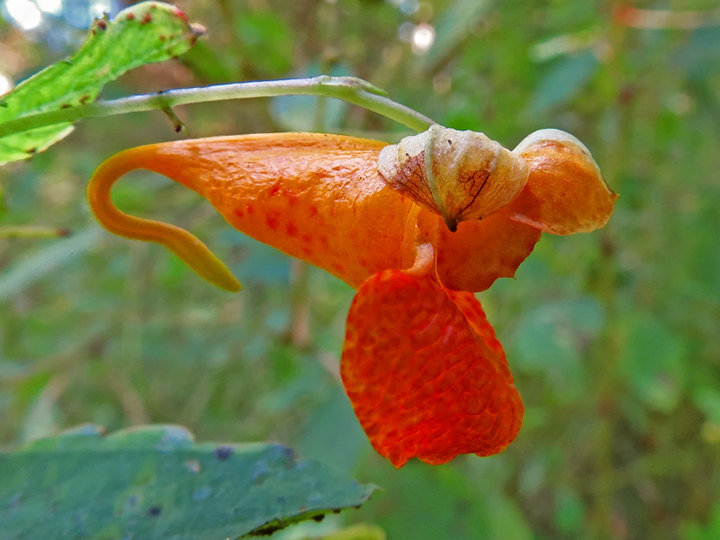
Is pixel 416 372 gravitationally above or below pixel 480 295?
above

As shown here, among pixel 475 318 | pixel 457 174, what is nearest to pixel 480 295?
pixel 475 318

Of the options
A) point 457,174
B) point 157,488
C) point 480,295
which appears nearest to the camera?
point 457,174

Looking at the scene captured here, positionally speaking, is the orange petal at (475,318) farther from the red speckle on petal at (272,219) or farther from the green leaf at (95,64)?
the green leaf at (95,64)

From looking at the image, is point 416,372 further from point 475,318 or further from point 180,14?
point 180,14

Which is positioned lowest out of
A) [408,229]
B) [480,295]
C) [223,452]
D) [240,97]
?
[480,295]

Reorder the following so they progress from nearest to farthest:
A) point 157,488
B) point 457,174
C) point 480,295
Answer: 1. point 457,174
2. point 157,488
3. point 480,295

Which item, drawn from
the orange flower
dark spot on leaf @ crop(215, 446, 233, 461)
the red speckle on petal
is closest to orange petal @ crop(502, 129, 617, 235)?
the orange flower

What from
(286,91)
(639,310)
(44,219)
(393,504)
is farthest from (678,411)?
(286,91)

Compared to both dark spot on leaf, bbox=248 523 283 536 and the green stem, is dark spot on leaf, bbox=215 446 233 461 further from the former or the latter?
the green stem
